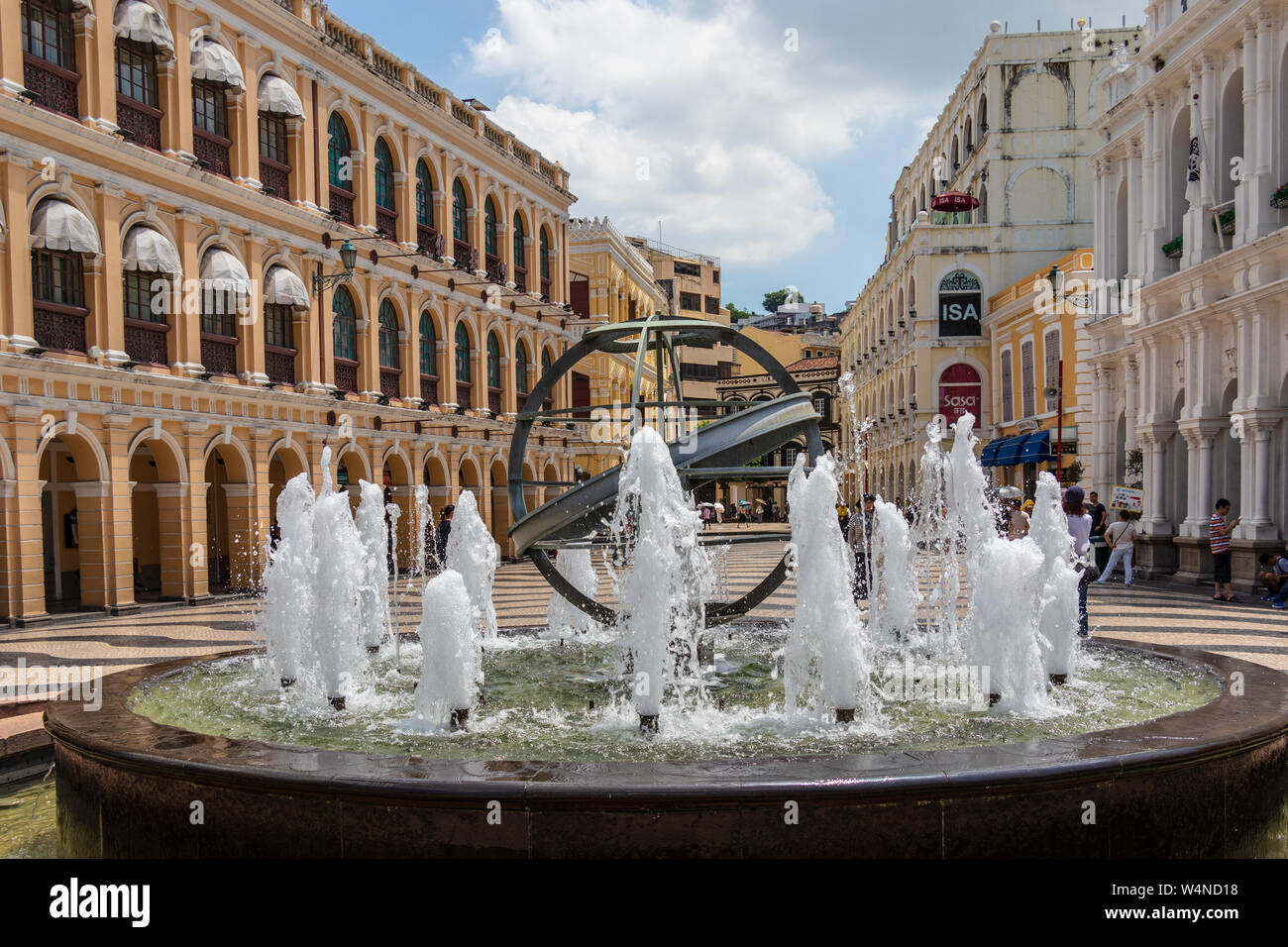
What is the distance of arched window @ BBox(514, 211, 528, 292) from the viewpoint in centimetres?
3194

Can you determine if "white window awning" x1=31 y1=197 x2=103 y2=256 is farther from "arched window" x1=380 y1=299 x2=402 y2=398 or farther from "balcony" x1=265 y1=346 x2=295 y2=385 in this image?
"arched window" x1=380 y1=299 x2=402 y2=398

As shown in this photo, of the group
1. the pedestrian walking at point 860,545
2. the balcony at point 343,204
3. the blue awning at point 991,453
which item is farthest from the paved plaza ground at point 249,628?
the blue awning at point 991,453

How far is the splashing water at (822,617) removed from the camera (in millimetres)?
6332

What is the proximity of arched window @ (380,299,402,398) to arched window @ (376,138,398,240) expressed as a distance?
1802 mm

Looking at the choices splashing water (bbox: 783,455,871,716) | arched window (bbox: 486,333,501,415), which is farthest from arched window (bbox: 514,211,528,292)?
splashing water (bbox: 783,455,871,716)

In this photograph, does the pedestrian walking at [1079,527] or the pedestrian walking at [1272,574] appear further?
the pedestrian walking at [1272,574]

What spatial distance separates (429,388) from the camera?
27297mm

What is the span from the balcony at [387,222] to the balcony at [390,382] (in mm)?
3241

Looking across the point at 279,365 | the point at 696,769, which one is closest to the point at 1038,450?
the point at 279,365

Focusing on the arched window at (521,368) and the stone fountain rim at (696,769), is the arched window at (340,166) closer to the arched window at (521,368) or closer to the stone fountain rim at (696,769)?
the arched window at (521,368)

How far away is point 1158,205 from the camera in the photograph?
2100cm

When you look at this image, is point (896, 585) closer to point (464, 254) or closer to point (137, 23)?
point (137, 23)

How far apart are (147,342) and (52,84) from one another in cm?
423
